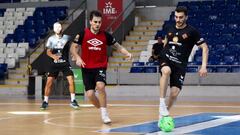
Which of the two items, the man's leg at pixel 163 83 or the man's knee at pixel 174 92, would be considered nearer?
the man's leg at pixel 163 83

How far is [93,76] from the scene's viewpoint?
7.83 m

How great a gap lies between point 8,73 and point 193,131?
16.6 meters

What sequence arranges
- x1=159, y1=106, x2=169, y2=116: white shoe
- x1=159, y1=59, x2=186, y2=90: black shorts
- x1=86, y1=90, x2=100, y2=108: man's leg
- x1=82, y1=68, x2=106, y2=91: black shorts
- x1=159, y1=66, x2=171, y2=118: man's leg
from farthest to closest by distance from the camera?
1. x1=86, y1=90, x2=100, y2=108: man's leg
2. x1=82, y1=68, x2=106, y2=91: black shorts
3. x1=159, y1=59, x2=186, y2=90: black shorts
4. x1=159, y1=66, x2=171, y2=118: man's leg
5. x1=159, y1=106, x2=169, y2=116: white shoe

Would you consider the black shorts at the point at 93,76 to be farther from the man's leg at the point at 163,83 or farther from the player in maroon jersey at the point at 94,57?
the man's leg at the point at 163,83

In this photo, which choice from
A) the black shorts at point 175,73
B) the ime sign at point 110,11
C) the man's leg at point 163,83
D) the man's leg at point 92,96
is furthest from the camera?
the ime sign at point 110,11

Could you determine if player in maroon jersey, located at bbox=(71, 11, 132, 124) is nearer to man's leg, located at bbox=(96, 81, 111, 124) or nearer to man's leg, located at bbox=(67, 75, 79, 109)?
man's leg, located at bbox=(96, 81, 111, 124)

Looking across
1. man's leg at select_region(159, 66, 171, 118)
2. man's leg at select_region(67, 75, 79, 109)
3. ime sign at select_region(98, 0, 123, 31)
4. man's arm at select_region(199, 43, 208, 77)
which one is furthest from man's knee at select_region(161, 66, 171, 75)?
ime sign at select_region(98, 0, 123, 31)

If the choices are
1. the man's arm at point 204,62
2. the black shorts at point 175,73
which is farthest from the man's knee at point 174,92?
the man's arm at point 204,62

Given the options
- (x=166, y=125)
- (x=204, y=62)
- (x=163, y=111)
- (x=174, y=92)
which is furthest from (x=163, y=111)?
(x=204, y=62)

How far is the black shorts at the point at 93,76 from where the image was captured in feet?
25.3

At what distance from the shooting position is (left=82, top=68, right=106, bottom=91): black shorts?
7.72 meters

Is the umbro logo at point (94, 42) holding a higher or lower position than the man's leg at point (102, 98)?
higher

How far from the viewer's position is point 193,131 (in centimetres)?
643

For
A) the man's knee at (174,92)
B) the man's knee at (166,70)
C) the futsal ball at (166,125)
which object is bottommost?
the futsal ball at (166,125)
